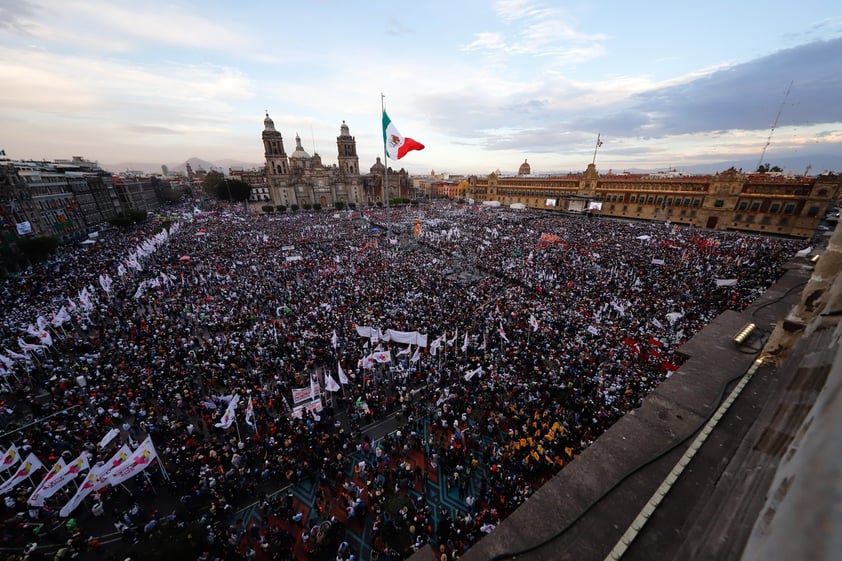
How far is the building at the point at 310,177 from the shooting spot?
3108 inches

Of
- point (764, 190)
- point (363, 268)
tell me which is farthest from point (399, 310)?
point (764, 190)

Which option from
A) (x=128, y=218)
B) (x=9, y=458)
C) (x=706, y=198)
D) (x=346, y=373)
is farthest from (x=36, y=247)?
(x=706, y=198)

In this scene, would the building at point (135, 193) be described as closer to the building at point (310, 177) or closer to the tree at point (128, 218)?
the tree at point (128, 218)

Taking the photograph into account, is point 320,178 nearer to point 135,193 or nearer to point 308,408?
point 135,193

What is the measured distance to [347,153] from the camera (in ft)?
307

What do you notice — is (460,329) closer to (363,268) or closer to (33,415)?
(363,268)

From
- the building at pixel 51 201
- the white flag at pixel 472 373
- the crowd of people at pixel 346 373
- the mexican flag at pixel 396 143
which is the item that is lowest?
the crowd of people at pixel 346 373

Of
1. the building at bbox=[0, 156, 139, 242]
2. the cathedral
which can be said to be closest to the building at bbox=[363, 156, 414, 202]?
the cathedral

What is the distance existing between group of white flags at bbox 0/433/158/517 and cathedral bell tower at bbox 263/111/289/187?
253 ft

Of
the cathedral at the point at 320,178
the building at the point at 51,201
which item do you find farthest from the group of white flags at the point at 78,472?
the cathedral at the point at 320,178

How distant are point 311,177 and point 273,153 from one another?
385 inches

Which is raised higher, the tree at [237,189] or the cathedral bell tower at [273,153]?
the cathedral bell tower at [273,153]

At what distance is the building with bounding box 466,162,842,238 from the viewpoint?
39344 mm

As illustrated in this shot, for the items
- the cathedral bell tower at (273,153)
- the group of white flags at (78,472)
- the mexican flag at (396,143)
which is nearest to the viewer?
the group of white flags at (78,472)
